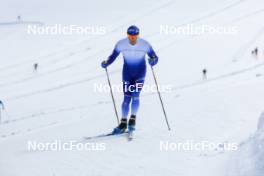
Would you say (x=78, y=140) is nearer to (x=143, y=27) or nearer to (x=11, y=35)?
(x=143, y=27)

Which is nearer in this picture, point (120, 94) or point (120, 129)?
point (120, 129)

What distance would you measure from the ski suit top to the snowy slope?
3.76 feet

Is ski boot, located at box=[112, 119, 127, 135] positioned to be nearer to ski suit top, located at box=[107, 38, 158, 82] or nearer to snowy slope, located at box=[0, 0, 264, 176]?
snowy slope, located at box=[0, 0, 264, 176]

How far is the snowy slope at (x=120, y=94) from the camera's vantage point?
8594mm

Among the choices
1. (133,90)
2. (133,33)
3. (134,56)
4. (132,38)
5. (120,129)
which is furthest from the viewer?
(120,129)

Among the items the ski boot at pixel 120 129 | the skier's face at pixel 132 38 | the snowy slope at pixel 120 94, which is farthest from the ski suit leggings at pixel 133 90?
the skier's face at pixel 132 38

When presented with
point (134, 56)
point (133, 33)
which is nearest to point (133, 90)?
point (134, 56)

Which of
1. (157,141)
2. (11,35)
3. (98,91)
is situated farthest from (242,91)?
(11,35)

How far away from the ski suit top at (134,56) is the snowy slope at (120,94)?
1147 millimetres

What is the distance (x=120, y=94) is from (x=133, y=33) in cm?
1766

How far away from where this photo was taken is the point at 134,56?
9961 mm

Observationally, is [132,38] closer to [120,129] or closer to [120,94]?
[120,129]

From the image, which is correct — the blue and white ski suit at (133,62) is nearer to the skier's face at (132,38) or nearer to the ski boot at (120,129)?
the skier's face at (132,38)
